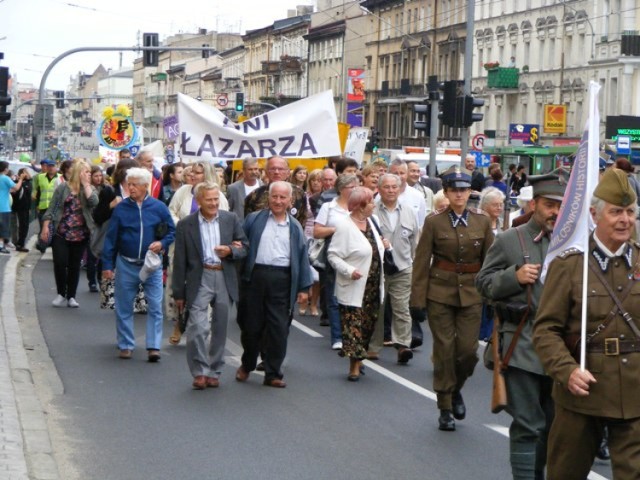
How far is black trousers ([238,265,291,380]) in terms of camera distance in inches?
480

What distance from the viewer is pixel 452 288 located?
1048 cm

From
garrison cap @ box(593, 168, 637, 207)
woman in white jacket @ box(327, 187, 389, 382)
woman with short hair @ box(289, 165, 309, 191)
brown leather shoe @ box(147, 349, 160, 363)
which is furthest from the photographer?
woman with short hair @ box(289, 165, 309, 191)

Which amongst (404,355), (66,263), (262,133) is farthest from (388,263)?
(66,263)

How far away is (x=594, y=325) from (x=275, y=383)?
6.09 meters

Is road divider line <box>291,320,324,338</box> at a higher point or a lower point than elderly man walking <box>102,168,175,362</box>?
lower

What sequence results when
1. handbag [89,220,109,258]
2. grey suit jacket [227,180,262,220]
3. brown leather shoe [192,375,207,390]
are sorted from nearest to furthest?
brown leather shoe [192,375,207,390]
handbag [89,220,109,258]
grey suit jacket [227,180,262,220]

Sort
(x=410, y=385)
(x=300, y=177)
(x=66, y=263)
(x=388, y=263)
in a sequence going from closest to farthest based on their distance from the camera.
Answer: (x=410, y=385)
(x=388, y=263)
(x=66, y=263)
(x=300, y=177)

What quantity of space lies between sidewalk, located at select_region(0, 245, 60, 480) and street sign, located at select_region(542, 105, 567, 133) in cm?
5165

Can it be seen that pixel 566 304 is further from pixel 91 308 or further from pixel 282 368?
pixel 91 308

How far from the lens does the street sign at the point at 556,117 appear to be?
219ft

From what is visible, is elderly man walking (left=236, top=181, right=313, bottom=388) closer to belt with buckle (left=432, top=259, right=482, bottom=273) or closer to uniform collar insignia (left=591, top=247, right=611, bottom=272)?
belt with buckle (left=432, top=259, right=482, bottom=273)

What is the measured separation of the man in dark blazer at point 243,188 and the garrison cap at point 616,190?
10626 mm

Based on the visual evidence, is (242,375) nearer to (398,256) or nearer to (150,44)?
(398,256)

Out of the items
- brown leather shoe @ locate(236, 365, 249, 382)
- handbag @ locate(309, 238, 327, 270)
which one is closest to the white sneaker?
handbag @ locate(309, 238, 327, 270)
